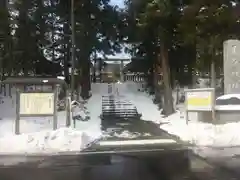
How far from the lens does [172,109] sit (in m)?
23.8

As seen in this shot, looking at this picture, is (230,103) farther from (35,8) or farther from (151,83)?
(35,8)

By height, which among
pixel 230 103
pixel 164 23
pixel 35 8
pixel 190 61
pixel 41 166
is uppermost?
pixel 35 8

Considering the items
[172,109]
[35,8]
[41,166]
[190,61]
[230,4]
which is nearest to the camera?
[41,166]

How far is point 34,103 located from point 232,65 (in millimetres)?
8942

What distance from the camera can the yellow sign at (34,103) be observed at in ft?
49.5

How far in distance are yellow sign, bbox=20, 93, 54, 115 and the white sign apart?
597 centimetres

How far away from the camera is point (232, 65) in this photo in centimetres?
1792

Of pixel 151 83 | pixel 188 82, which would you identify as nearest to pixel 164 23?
pixel 188 82

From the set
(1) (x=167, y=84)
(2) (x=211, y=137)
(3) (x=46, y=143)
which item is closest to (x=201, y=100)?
(2) (x=211, y=137)

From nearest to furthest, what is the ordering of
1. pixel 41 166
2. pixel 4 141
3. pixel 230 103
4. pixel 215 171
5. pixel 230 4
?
1. pixel 215 171
2. pixel 41 166
3. pixel 4 141
4. pixel 230 103
5. pixel 230 4

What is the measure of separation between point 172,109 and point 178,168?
599 inches

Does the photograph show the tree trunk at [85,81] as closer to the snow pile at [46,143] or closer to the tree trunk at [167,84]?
the tree trunk at [167,84]

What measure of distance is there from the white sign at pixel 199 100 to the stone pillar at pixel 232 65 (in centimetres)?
223

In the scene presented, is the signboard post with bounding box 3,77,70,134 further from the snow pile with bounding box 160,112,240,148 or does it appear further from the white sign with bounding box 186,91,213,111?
the white sign with bounding box 186,91,213,111
